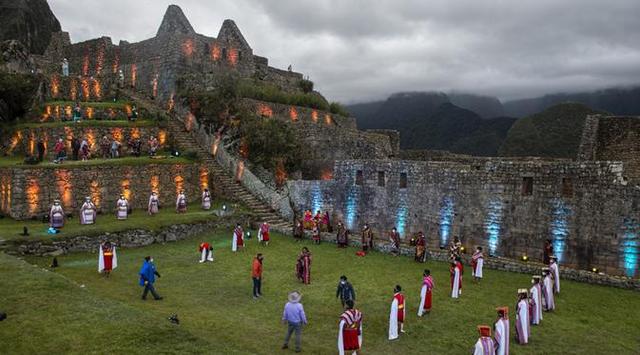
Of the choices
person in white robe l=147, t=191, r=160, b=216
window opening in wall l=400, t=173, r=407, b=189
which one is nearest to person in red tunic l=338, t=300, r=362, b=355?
window opening in wall l=400, t=173, r=407, b=189

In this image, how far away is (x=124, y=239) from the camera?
73.9ft

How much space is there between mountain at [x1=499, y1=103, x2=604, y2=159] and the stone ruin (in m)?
9.79

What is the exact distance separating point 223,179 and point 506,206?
18.2 metres

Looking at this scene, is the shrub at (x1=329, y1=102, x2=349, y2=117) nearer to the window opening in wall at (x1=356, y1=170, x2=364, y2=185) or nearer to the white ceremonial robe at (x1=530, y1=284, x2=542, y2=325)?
the window opening in wall at (x1=356, y1=170, x2=364, y2=185)

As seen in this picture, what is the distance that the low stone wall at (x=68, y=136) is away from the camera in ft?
102

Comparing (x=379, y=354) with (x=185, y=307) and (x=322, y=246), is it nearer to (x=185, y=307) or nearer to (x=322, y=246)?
(x=185, y=307)


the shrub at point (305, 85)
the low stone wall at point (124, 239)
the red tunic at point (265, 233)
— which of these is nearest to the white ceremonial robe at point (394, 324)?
the red tunic at point (265, 233)

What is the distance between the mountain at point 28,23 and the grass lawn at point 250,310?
2129 inches

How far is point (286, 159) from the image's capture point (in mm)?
34000

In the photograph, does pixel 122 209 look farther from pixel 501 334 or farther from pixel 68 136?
pixel 501 334

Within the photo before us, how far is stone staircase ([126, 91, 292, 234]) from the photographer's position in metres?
28.4

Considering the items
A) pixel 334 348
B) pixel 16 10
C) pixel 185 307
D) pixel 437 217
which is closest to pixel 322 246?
pixel 437 217

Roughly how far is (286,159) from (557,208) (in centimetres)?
1847

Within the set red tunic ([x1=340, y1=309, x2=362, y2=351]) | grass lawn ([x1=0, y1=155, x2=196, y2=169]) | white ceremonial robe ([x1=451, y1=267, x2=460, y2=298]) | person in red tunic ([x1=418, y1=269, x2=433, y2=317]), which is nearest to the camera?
red tunic ([x1=340, y1=309, x2=362, y2=351])
